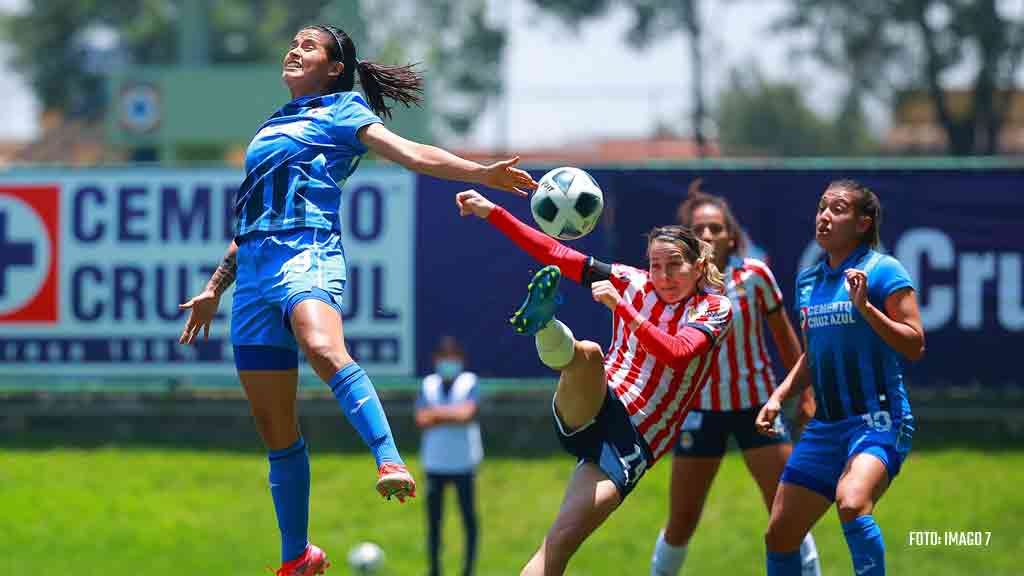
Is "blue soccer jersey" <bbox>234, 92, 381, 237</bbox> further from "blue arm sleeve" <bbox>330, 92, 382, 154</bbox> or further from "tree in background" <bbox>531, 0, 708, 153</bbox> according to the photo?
"tree in background" <bbox>531, 0, 708, 153</bbox>

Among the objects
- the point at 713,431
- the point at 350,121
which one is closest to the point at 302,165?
the point at 350,121

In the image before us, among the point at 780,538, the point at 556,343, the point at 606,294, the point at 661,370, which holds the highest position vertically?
the point at 606,294

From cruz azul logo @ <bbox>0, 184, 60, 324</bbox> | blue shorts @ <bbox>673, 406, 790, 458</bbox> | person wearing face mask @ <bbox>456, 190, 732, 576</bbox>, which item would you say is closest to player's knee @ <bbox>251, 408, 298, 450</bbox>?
person wearing face mask @ <bbox>456, 190, 732, 576</bbox>

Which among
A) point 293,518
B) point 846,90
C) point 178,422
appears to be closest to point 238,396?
point 178,422

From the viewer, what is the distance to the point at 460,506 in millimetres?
11672

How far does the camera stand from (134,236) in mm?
13188

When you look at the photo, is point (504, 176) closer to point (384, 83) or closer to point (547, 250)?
point (547, 250)

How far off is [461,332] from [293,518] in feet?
23.1

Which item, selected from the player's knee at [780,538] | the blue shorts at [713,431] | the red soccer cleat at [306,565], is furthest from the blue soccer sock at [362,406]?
the blue shorts at [713,431]

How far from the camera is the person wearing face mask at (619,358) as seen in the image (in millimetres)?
5762

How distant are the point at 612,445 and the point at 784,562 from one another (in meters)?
1.05

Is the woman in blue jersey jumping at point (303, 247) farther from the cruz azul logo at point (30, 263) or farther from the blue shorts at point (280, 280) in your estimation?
the cruz azul logo at point (30, 263)

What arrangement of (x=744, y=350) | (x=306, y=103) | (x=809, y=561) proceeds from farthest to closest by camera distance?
(x=744, y=350), (x=809, y=561), (x=306, y=103)

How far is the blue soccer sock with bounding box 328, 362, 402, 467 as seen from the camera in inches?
205
